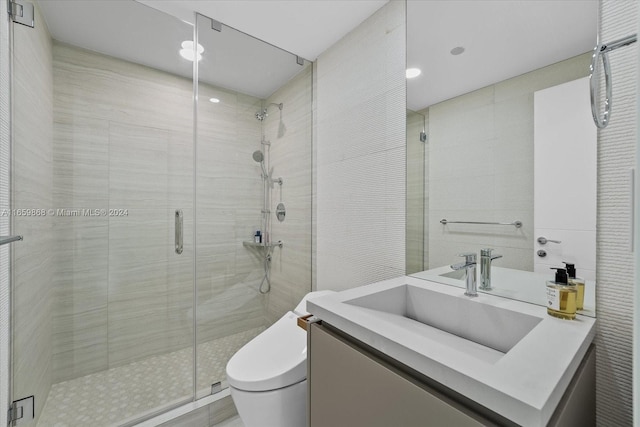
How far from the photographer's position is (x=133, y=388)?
1549 mm

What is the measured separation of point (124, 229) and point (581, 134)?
210 centimetres

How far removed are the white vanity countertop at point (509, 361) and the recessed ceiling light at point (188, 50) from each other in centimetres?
170

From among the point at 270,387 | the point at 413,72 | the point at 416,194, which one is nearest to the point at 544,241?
the point at 416,194

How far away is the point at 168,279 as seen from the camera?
1.70 metres

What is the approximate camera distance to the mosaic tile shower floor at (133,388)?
1.39m

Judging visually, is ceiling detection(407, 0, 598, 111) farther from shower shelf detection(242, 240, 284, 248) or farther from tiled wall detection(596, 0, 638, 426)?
shower shelf detection(242, 240, 284, 248)

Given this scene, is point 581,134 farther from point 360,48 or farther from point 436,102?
point 360,48

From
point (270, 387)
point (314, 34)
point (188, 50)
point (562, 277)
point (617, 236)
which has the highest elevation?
point (314, 34)

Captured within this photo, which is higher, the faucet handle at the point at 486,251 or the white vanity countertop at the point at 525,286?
the faucet handle at the point at 486,251

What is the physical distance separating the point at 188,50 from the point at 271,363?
1.82 meters

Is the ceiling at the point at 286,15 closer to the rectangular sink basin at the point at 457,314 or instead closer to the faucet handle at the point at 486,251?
the faucet handle at the point at 486,251

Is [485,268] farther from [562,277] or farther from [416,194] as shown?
[416,194]

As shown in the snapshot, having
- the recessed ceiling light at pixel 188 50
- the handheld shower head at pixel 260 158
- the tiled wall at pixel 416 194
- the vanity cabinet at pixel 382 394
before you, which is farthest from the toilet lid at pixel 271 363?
the recessed ceiling light at pixel 188 50

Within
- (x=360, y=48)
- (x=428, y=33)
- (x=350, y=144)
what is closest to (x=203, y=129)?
(x=350, y=144)
